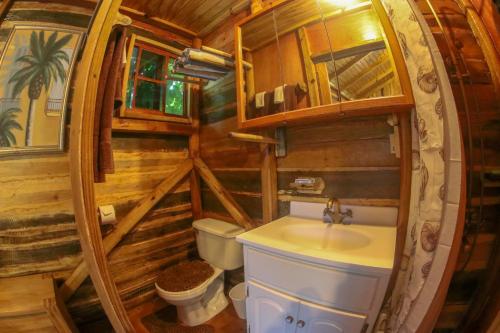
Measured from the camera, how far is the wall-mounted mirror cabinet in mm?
785

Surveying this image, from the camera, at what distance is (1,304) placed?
2.98 ft

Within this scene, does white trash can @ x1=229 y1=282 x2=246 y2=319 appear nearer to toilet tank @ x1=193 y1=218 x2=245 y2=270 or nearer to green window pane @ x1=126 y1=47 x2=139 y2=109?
toilet tank @ x1=193 y1=218 x2=245 y2=270

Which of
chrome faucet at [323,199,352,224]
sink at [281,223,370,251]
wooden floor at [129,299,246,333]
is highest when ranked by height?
chrome faucet at [323,199,352,224]

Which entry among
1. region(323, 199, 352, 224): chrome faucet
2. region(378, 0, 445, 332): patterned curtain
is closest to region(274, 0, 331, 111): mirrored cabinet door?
region(378, 0, 445, 332): patterned curtain

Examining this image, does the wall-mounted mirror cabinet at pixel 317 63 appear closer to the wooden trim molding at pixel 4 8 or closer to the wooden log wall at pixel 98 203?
the wooden log wall at pixel 98 203

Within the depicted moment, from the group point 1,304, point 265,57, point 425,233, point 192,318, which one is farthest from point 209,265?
point 265,57

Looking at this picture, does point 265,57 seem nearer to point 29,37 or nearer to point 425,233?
point 425,233

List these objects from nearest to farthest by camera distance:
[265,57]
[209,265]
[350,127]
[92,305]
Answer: [350,127] → [265,57] → [92,305] → [209,265]

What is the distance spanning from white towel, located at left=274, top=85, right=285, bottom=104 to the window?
97 cm

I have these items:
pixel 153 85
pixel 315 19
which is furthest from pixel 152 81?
pixel 315 19

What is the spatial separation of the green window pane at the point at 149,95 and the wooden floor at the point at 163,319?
1.81m

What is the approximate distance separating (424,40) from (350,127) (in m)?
0.46

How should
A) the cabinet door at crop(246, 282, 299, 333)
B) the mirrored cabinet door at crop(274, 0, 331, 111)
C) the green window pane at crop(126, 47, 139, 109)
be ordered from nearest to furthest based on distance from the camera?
the cabinet door at crop(246, 282, 299, 333) → the mirrored cabinet door at crop(274, 0, 331, 111) → the green window pane at crop(126, 47, 139, 109)

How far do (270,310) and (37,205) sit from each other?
158 centimetres
